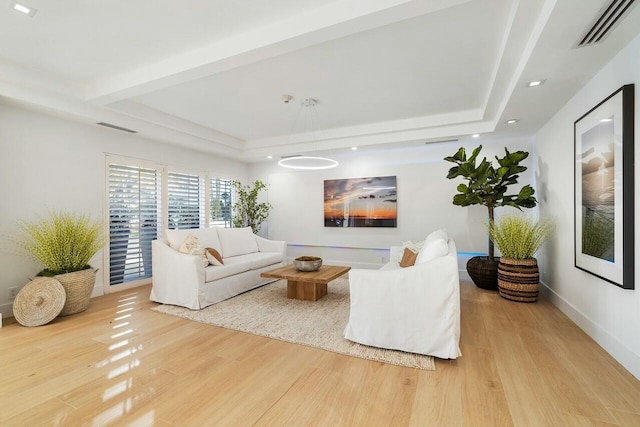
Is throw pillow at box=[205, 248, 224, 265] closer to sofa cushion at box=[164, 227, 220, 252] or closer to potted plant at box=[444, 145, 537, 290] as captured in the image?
sofa cushion at box=[164, 227, 220, 252]

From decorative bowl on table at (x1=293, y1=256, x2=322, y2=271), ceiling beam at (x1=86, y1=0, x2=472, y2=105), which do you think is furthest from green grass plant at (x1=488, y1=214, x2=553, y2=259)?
ceiling beam at (x1=86, y1=0, x2=472, y2=105)

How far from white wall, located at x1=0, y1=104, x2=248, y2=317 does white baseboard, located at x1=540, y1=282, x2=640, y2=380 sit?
587cm

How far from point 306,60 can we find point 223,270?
2749mm

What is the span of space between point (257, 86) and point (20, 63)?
2.40m

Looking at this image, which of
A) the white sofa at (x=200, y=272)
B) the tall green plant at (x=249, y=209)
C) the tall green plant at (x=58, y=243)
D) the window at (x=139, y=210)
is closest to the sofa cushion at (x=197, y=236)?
the white sofa at (x=200, y=272)

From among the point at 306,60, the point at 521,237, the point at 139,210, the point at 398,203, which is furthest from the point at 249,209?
the point at 521,237

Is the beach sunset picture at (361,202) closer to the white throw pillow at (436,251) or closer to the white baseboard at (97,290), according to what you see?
the white throw pillow at (436,251)

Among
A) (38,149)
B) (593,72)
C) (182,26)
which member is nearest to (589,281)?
(593,72)

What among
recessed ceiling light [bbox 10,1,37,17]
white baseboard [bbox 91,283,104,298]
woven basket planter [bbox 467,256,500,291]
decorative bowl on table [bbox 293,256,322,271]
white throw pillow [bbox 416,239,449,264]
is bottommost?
white baseboard [bbox 91,283,104,298]

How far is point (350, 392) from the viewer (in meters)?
1.97

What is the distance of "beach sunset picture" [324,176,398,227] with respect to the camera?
5.80 meters

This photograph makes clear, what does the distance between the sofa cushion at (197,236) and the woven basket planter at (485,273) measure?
4017 millimetres

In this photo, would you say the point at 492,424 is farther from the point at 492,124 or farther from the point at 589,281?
the point at 492,124

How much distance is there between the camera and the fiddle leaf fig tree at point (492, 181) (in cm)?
415
